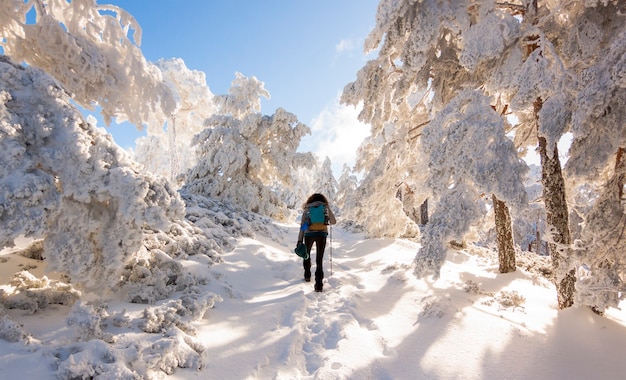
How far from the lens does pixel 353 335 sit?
3912 mm

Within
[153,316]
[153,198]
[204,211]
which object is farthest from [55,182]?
[204,211]

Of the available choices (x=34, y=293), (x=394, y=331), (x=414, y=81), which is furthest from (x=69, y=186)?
(x=414, y=81)

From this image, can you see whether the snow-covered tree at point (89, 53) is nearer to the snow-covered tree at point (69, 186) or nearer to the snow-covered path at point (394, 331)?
the snow-covered tree at point (69, 186)

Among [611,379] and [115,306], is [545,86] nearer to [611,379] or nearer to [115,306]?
[611,379]

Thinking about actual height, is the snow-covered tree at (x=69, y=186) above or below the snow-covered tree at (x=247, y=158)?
below

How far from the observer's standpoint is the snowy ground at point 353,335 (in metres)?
2.83

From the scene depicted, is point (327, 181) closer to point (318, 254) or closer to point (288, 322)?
point (318, 254)

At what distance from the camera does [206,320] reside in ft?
12.8

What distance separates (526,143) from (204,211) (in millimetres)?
9052

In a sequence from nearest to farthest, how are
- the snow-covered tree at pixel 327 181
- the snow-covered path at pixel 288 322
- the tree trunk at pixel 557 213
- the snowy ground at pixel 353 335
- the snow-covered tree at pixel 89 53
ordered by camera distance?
the snowy ground at pixel 353 335, the snow-covered path at pixel 288 322, the snow-covered tree at pixel 89 53, the tree trunk at pixel 557 213, the snow-covered tree at pixel 327 181

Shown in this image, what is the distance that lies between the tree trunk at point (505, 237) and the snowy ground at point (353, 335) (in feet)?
Result: 4.01

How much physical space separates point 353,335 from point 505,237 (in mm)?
5619

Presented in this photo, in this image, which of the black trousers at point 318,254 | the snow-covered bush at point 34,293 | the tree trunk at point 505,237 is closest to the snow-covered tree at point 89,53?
the snow-covered bush at point 34,293

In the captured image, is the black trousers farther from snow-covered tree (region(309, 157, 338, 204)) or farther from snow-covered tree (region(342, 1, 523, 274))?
snow-covered tree (region(309, 157, 338, 204))
